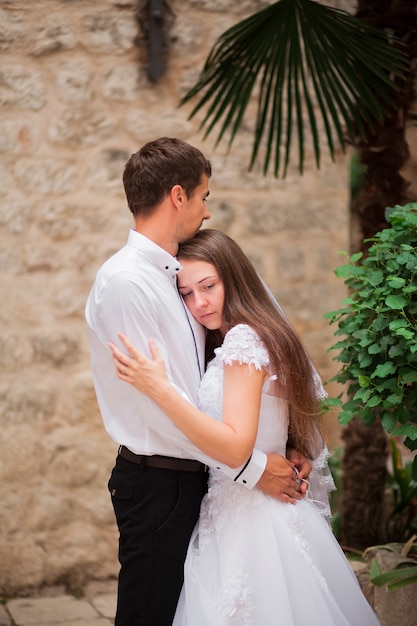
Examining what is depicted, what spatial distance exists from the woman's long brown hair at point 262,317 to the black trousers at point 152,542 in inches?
15.7

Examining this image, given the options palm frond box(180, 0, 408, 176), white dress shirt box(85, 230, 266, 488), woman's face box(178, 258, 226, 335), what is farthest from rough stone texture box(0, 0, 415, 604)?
woman's face box(178, 258, 226, 335)

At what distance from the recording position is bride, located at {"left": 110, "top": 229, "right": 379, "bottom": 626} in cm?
227

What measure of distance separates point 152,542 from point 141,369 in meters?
0.52

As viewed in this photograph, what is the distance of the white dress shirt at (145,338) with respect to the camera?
233 cm

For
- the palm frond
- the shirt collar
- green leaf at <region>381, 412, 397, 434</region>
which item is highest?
the palm frond

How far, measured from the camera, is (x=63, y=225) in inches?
170

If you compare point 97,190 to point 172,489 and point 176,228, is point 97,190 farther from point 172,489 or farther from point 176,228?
point 172,489

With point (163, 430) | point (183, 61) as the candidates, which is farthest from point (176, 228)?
point (183, 61)

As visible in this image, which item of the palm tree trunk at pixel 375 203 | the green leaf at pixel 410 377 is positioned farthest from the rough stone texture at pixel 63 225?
the green leaf at pixel 410 377

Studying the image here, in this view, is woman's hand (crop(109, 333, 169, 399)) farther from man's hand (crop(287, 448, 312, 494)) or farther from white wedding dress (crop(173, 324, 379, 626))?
man's hand (crop(287, 448, 312, 494))

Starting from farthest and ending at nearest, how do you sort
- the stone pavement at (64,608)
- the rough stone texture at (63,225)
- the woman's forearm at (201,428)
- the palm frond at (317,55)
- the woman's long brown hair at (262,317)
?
the rough stone texture at (63,225), the stone pavement at (64,608), the palm frond at (317,55), the woman's long brown hair at (262,317), the woman's forearm at (201,428)

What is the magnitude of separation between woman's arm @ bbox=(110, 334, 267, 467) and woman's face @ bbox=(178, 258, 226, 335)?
0.72 feet

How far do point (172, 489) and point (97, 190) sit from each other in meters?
2.32

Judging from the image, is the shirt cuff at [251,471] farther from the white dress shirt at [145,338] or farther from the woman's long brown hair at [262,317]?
the woman's long brown hair at [262,317]
